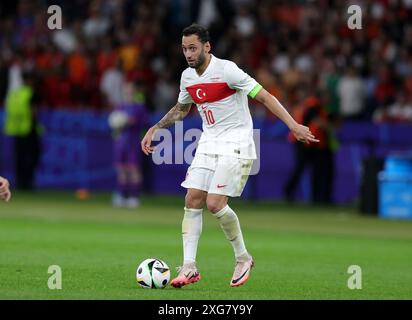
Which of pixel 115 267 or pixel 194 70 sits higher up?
pixel 194 70

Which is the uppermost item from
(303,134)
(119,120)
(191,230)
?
(303,134)

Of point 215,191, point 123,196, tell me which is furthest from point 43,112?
point 215,191

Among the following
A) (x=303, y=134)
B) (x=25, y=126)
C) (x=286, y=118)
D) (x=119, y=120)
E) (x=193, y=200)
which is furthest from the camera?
(x=25, y=126)

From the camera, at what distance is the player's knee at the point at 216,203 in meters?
11.6

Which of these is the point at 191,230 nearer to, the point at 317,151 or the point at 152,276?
the point at 152,276

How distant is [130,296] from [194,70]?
263cm

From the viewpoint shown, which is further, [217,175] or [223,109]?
[223,109]

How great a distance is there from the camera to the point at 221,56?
28906 mm

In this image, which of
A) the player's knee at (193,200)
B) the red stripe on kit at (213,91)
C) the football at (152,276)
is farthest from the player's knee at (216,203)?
the red stripe on kit at (213,91)

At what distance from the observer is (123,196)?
25000mm

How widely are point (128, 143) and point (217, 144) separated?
13.6 m

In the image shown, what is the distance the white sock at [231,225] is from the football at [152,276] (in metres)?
0.79

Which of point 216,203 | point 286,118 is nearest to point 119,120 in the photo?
point 216,203
